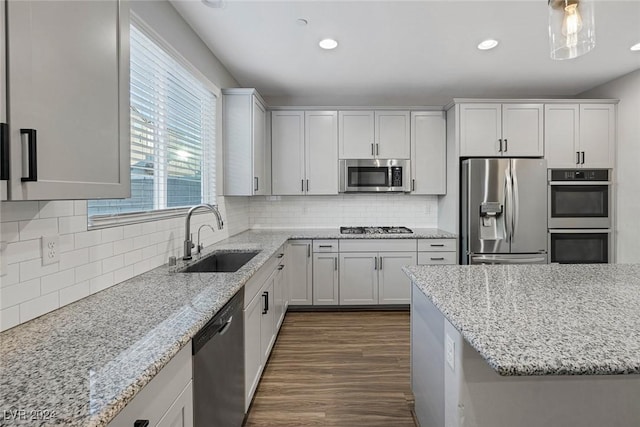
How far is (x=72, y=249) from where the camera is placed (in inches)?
56.4

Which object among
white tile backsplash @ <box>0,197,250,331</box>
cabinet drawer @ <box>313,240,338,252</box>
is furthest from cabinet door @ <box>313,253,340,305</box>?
white tile backsplash @ <box>0,197,250,331</box>

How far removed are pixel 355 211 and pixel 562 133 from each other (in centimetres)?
248

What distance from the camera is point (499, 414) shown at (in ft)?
3.91

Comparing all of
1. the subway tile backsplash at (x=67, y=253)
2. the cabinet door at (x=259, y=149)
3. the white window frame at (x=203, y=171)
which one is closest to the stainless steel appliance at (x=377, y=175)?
the cabinet door at (x=259, y=149)

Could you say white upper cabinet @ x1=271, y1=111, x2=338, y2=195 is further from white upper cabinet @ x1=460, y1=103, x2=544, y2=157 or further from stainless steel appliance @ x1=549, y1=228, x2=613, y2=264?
stainless steel appliance @ x1=549, y1=228, x2=613, y2=264

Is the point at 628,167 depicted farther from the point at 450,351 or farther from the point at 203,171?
the point at 203,171

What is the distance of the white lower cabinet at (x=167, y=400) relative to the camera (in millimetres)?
878

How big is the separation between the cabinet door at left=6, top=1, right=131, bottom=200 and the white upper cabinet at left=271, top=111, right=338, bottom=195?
2.82 m

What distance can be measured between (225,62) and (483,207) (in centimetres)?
297

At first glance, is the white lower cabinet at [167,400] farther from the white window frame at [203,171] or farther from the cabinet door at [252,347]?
the white window frame at [203,171]

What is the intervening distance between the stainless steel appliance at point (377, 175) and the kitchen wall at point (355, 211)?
1.14 ft

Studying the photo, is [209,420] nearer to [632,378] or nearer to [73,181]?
[73,181]

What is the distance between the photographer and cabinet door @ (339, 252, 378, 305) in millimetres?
3832

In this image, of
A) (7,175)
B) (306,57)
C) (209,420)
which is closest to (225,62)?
(306,57)
